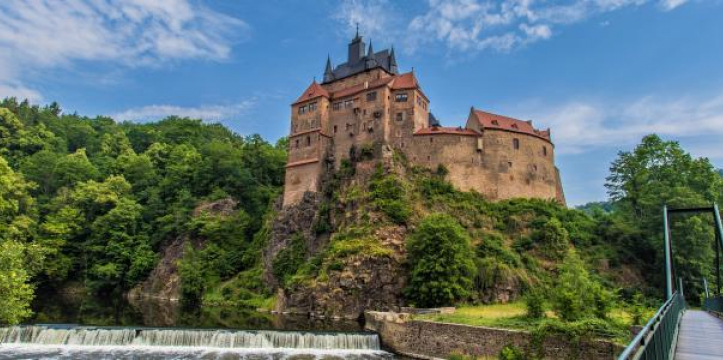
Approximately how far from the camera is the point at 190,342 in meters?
27.7

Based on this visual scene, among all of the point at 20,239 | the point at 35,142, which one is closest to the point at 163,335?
the point at 20,239

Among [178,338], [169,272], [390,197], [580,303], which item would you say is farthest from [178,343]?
[169,272]

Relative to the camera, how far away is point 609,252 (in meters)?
48.6

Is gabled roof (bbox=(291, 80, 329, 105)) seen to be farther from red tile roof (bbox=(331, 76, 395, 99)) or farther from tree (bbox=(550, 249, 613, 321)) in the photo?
tree (bbox=(550, 249, 613, 321))

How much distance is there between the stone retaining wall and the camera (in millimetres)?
20906

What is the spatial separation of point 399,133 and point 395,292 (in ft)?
69.7

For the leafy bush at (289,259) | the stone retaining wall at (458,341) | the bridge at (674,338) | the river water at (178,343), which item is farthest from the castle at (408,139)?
the bridge at (674,338)

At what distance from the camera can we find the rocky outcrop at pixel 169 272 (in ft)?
187

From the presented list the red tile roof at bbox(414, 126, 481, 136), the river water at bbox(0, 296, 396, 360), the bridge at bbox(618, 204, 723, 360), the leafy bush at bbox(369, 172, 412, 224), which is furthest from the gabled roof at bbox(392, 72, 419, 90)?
the bridge at bbox(618, 204, 723, 360)

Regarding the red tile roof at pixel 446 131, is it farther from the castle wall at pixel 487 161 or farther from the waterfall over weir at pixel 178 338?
the waterfall over weir at pixel 178 338

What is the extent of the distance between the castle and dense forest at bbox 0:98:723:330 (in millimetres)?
3098

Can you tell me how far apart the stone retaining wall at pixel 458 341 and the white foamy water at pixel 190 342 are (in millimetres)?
1347

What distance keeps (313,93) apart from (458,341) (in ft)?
141

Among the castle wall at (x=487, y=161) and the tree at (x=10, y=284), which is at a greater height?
the castle wall at (x=487, y=161)
